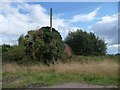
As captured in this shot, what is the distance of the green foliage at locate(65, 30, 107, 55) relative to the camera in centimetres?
4616

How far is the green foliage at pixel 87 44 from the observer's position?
151 ft

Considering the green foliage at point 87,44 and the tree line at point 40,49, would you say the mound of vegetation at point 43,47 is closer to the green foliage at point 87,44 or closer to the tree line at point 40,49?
the tree line at point 40,49

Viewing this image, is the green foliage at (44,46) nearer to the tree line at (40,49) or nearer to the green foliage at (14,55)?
the tree line at (40,49)

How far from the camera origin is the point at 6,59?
31625 mm

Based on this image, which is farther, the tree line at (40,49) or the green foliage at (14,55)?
the green foliage at (14,55)

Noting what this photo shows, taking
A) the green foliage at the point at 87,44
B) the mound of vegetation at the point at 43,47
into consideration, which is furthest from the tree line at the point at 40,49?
the green foliage at the point at 87,44

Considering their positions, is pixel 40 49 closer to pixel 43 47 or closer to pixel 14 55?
pixel 43 47

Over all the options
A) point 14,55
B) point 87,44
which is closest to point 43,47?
point 14,55

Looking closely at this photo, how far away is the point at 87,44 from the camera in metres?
46.2

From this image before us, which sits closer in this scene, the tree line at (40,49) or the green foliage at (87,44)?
the tree line at (40,49)

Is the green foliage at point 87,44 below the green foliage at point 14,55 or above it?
above

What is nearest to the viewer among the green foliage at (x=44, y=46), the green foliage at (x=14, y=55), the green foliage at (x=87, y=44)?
the green foliage at (x=44, y=46)

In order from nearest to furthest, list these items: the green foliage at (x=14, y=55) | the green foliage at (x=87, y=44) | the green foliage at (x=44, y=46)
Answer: the green foliage at (x=44, y=46) < the green foliage at (x=14, y=55) < the green foliage at (x=87, y=44)

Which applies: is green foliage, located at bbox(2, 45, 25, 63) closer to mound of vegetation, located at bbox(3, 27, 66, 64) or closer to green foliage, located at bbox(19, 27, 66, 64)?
mound of vegetation, located at bbox(3, 27, 66, 64)
